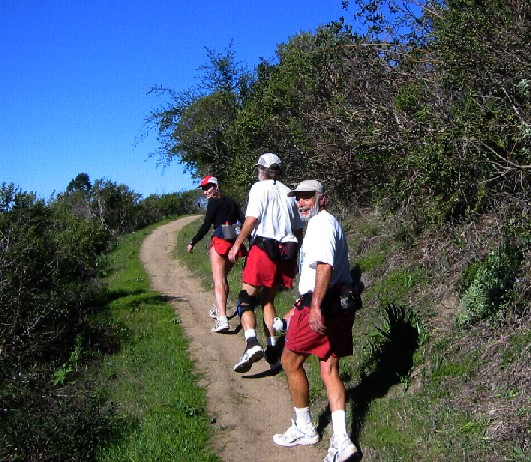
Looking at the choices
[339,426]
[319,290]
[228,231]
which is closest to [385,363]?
[339,426]

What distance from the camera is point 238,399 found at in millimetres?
6027

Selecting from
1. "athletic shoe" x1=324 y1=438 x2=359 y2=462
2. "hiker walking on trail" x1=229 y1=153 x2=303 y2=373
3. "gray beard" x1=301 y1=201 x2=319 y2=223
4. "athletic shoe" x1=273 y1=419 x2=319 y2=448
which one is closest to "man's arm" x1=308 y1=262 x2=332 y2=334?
"gray beard" x1=301 y1=201 x2=319 y2=223

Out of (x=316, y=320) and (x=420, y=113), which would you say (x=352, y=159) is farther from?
(x=316, y=320)

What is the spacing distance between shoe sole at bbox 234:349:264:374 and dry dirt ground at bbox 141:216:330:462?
0.17 meters

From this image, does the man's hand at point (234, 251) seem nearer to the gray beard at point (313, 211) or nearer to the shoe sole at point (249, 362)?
the shoe sole at point (249, 362)

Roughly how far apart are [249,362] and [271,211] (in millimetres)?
1481

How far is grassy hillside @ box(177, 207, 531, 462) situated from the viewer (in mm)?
4340

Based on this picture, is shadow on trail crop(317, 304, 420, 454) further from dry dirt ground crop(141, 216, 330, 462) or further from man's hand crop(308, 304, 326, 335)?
man's hand crop(308, 304, 326, 335)

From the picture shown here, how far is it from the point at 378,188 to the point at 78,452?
20.1 ft

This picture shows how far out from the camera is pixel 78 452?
5574 millimetres

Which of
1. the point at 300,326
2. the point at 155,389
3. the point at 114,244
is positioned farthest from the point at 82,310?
the point at 114,244

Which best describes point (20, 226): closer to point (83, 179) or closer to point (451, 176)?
point (451, 176)

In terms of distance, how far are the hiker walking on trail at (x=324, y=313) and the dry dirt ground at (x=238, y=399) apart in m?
0.49

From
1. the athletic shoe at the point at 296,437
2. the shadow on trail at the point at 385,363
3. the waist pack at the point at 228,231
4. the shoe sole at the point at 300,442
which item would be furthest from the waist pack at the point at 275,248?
the shoe sole at the point at 300,442
